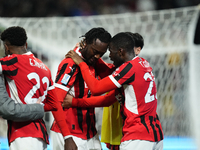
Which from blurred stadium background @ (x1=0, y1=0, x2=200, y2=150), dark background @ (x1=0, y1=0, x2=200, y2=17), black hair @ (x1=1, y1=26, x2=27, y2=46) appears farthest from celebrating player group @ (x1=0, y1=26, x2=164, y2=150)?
dark background @ (x1=0, y1=0, x2=200, y2=17)

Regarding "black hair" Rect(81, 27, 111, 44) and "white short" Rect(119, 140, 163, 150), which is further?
"black hair" Rect(81, 27, 111, 44)

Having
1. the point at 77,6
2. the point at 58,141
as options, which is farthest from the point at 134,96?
the point at 77,6

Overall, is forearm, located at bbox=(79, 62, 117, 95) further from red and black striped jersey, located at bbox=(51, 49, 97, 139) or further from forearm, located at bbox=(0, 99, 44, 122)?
forearm, located at bbox=(0, 99, 44, 122)

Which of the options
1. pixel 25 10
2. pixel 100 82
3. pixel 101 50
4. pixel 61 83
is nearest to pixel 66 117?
pixel 61 83

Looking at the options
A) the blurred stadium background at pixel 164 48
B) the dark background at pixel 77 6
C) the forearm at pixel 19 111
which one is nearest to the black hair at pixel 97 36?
the forearm at pixel 19 111

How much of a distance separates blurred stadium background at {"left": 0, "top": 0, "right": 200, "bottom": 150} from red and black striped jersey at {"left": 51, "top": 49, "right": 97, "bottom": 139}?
1588 mm

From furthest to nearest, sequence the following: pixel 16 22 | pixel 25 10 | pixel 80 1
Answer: pixel 80 1 → pixel 25 10 → pixel 16 22

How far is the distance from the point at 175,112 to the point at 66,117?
8.84ft

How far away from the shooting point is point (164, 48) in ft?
14.3

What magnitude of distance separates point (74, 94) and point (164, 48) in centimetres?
239

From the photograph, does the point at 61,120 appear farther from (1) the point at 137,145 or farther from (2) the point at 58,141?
(1) the point at 137,145

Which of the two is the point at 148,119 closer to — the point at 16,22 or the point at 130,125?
the point at 130,125

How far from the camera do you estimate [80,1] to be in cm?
880

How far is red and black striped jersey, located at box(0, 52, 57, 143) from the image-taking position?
177 cm
